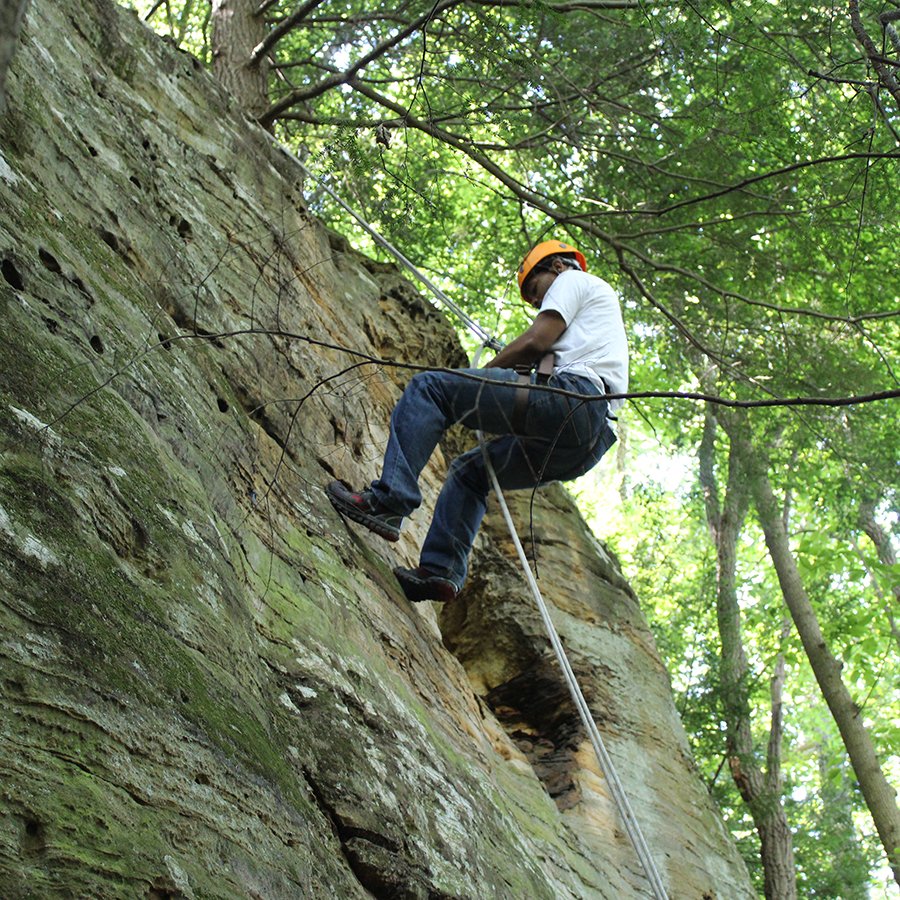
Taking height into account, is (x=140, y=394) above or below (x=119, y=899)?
above

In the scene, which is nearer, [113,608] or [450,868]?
[113,608]

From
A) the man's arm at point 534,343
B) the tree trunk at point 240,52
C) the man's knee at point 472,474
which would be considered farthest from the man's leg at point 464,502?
the tree trunk at point 240,52

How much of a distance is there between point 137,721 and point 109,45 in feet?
14.3

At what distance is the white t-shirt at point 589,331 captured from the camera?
4250mm

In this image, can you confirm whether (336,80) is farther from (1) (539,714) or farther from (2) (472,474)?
(1) (539,714)

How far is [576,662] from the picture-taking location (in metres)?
5.91

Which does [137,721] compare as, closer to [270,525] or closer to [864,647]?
[270,525]

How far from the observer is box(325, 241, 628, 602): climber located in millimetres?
3961

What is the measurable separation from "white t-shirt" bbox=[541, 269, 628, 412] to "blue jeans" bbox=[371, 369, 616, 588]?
143 millimetres

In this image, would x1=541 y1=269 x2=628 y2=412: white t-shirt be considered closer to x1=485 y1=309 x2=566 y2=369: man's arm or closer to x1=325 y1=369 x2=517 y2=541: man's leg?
x1=485 y1=309 x2=566 y2=369: man's arm

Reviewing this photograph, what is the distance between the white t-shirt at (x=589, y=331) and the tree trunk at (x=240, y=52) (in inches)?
155

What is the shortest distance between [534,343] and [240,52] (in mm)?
4628

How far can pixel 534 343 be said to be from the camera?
4242 millimetres

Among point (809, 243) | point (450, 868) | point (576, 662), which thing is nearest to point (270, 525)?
point (450, 868)
